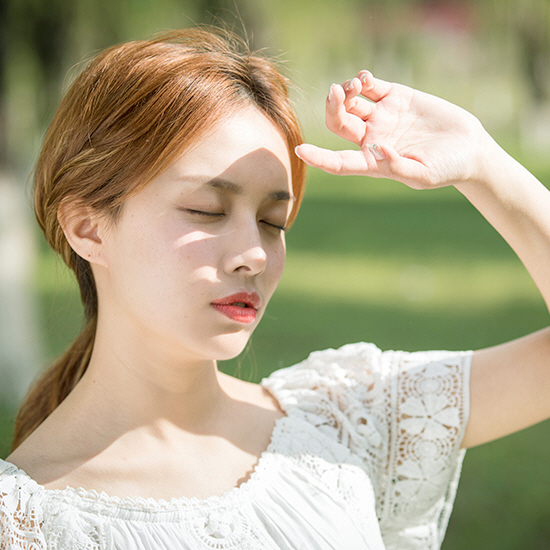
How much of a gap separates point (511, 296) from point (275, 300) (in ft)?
7.73

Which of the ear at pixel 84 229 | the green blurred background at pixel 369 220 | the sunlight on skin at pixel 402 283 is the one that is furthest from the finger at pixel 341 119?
the sunlight on skin at pixel 402 283

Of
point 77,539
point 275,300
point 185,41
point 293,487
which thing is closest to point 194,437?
point 293,487

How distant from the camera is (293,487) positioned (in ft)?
4.96

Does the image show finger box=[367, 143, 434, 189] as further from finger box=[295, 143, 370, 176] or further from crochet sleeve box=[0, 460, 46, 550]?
crochet sleeve box=[0, 460, 46, 550]

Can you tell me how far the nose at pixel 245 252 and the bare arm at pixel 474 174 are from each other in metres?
0.22

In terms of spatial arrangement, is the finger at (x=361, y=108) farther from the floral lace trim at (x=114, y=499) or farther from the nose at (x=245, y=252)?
the floral lace trim at (x=114, y=499)

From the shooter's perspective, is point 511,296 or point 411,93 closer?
point 411,93

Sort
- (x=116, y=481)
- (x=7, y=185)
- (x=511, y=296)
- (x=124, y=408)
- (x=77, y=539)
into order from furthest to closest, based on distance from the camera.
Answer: (x=511, y=296)
(x=7, y=185)
(x=124, y=408)
(x=116, y=481)
(x=77, y=539)

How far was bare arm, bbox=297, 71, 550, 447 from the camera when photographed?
4.56 feet

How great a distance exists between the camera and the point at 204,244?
135 centimetres

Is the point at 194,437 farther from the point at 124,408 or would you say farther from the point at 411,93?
the point at 411,93

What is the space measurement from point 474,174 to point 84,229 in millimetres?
864

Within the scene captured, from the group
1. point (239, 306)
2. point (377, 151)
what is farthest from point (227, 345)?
point (377, 151)

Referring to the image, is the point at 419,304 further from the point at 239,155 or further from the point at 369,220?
the point at 239,155
